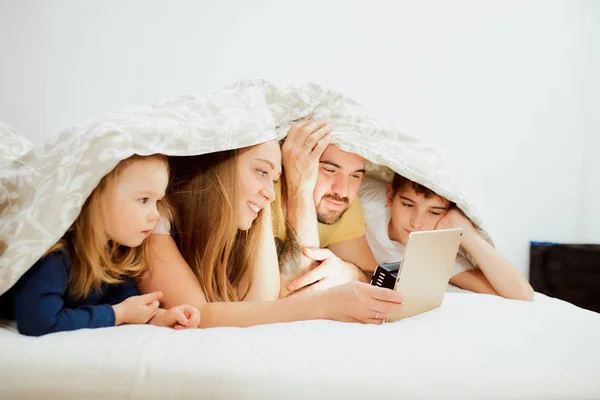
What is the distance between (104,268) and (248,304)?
273mm

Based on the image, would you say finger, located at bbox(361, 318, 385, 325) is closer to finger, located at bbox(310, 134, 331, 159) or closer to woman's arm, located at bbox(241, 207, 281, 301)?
woman's arm, located at bbox(241, 207, 281, 301)

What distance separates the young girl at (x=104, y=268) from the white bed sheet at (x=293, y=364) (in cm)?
4

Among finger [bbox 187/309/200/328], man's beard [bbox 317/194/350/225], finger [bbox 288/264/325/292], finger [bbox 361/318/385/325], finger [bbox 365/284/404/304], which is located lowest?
finger [bbox 361/318/385/325]

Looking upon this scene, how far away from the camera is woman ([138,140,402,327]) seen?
875 mm

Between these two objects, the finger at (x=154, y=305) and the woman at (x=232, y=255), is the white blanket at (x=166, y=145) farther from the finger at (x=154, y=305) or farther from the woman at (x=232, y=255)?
the finger at (x=154, y=305)

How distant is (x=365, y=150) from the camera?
1.05 metres

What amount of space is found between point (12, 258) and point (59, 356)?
0.60ft

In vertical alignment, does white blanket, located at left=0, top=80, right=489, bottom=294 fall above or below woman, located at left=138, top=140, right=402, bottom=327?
above

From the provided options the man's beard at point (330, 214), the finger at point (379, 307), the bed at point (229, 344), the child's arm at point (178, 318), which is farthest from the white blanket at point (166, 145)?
the finger at point (379, 307)

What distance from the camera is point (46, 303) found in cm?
74

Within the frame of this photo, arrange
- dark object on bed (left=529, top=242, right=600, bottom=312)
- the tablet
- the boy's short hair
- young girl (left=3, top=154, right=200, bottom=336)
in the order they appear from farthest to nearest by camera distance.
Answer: dark object on bed (left=529, top=242, right=600, bottom=312) < the boy's short hair < the tablet < young girl (left=3, top=154, right=200, bottom=336)

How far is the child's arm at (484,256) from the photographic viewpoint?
1140 mm

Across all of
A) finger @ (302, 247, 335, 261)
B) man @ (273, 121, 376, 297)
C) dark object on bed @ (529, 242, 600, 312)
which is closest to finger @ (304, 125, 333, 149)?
man @ (273, 121, 376, 297)

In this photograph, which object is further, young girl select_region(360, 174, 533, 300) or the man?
young girl select_region(360, 174, 533, 300)
